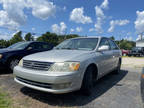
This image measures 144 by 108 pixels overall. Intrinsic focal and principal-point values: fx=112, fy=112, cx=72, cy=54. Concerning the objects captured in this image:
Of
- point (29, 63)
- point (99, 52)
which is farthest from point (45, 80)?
point (99, 52)

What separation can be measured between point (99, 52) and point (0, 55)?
3946 millimetres

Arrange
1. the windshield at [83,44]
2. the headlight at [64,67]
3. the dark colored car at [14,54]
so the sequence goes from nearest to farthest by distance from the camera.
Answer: the headlight at [64,67]
the windshield at [83,44]
the dark colored car at [14,54]

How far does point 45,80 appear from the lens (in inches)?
89.5

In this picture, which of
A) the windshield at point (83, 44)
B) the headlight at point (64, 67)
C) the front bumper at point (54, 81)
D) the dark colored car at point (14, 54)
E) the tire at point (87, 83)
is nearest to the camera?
the front bumper at point (54, 81)

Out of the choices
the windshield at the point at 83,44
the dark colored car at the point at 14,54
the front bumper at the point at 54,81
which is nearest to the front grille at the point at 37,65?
the front bumper at the point at 54,81

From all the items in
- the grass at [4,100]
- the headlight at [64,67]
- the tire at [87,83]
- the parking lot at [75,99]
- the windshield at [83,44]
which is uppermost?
the windshield at [83,44]

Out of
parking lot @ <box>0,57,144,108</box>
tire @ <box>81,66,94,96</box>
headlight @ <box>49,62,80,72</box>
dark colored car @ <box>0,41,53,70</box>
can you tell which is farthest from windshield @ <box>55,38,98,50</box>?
dark colored car @ <box>0,41,53,70</box>

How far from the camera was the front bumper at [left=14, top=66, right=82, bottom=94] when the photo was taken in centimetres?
224

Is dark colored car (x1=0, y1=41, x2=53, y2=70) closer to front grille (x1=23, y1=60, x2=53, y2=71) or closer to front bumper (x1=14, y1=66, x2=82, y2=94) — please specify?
front grille (x1=23, y1=60, x2=53, y2=71)

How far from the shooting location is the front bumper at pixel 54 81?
2238mm

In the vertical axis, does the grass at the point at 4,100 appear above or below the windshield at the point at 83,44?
below

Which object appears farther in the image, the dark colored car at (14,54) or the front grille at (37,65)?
the dark colored car at (14,54)

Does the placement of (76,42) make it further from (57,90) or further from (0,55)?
(0,55)

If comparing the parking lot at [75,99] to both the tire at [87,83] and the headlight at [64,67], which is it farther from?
the headlight at [64,67]
